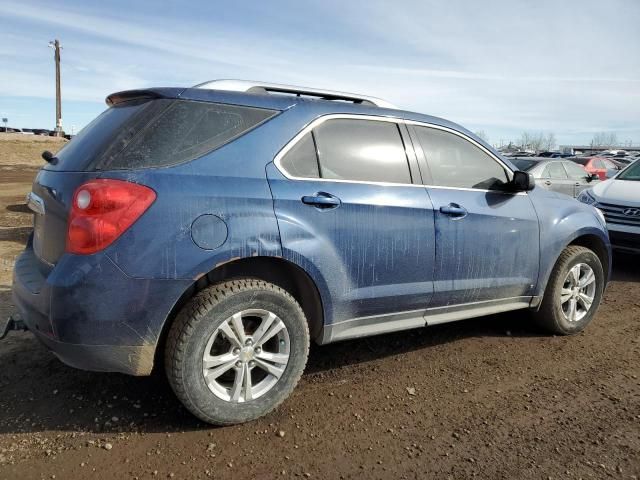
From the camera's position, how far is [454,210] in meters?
3.50

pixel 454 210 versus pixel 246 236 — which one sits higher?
pixel 454 210

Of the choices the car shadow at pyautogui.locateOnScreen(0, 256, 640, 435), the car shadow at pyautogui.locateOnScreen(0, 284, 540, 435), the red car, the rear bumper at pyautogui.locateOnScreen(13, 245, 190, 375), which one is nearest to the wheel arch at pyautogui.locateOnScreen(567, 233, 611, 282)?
the car shadow at pyautogui.locateOnScreen(0, 256, 640, 435)

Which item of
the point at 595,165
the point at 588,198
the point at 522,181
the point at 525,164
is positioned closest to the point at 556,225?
the point at 522,181

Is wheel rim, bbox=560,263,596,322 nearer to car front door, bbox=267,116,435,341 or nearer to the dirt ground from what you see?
the dirt ground

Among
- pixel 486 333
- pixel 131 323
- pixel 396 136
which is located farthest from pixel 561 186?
pixel 131 323

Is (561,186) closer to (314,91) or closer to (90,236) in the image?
(314,91)

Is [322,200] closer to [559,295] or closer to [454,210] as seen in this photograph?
[454,210]

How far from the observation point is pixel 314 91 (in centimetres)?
334

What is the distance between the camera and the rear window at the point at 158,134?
8.63 feet

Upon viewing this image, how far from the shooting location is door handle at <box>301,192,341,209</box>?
291 cm

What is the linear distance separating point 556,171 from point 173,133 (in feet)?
34.4

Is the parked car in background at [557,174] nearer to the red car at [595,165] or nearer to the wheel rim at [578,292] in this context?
the red car at [595,165]

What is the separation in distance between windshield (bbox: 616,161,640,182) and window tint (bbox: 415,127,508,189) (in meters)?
5.12

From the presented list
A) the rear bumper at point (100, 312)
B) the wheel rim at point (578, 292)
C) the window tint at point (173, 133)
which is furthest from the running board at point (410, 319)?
the window tint at point (173, 133)
